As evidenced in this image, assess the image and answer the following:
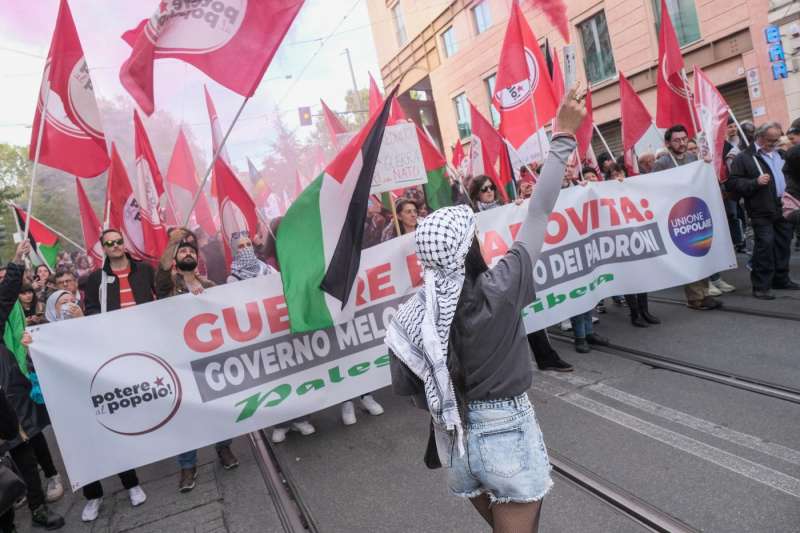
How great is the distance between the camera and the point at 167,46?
15.1 ft

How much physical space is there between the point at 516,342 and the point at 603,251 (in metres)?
4.72

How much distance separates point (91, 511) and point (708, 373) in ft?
16.7

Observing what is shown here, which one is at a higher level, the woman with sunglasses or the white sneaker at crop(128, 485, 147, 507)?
the woman with sunglasses

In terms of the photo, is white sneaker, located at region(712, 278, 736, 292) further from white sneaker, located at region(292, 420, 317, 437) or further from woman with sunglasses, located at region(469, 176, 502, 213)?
white sneaker, located at region(292, 420, 317, 437)

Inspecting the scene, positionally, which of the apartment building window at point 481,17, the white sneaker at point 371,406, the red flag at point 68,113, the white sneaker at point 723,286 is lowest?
the white sneaker at point 723,286

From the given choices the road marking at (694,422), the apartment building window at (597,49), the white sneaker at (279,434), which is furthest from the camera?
the apartment building window at (597,49)

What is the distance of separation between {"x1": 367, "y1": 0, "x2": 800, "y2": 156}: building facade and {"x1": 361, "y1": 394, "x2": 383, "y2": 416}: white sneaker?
3.00 m

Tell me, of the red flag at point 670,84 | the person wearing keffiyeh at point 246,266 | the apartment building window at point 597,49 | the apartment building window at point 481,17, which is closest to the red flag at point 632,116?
the red flag at point 670,84

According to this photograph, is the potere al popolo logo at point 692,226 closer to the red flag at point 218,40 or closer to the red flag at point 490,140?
the red flag at point 490,140

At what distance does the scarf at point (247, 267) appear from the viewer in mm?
6375

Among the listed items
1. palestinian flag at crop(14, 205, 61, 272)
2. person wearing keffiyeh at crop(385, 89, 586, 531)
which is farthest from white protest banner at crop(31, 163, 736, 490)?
palestinian flag at crop(14, 205, 61, 272)

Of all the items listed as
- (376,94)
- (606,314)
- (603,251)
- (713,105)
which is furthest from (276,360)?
(376,94)

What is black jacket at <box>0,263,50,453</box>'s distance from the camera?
13.5 ft

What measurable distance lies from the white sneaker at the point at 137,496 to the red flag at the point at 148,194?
398 cm
